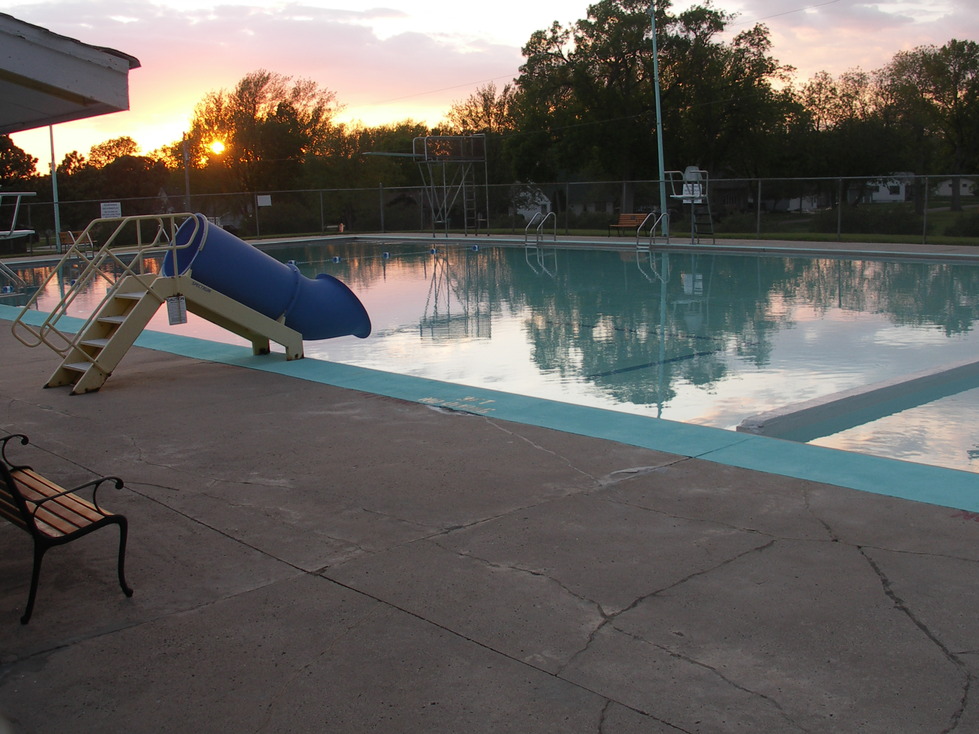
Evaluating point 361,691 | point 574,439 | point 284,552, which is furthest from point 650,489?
point 361,691

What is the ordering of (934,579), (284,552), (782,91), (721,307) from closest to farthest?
(934,579) < (284,552) < (721,307) < (782,91)

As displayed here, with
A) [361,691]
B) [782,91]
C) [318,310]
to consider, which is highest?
[782,91]

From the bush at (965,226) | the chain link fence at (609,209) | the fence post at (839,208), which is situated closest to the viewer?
the bush at (965,226)

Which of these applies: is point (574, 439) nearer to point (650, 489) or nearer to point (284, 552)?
point (650, 489)

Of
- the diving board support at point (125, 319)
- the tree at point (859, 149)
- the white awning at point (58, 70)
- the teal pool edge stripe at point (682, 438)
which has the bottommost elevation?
the teal pool edge stripe at point (682, 438)

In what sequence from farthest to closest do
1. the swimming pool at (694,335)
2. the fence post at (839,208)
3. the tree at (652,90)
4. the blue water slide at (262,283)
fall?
1. the tree at (652,90)
2. the fence post at (839,208)
3. the blue water slide at (262,283)
4. the swimming pool at (694,335)

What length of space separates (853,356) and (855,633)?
26.6 feet

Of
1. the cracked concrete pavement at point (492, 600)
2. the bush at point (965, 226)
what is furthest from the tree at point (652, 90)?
the cracked concrete pavement at point (492, 600)

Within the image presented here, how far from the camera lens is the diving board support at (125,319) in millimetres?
9602

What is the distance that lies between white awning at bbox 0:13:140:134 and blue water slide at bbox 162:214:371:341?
5.00m

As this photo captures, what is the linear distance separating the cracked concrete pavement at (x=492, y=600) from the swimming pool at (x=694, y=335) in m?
2.63

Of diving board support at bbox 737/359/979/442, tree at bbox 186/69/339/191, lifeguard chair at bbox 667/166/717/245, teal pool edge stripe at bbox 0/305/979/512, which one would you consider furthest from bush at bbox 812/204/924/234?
tree at bbox 186/69/339/191

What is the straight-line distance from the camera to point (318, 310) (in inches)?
462

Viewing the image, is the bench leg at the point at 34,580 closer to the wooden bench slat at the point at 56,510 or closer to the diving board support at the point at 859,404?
the wooden bench slat at the point at 56,510
